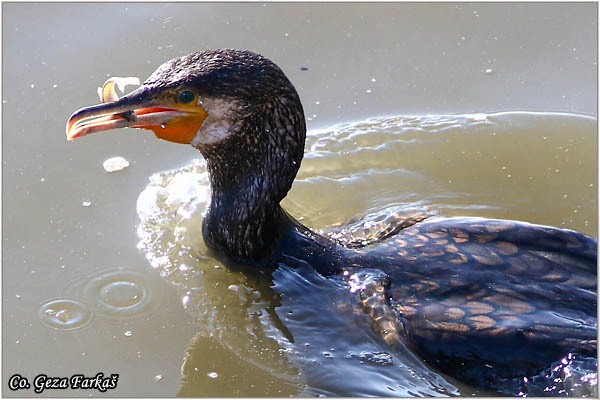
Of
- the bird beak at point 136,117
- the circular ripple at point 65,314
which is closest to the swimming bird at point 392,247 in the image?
the bird beak at point 136,117

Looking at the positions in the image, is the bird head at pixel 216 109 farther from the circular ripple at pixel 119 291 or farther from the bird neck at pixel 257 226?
Result: the circular ripple at pixel 119 291

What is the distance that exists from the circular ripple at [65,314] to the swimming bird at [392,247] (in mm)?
754

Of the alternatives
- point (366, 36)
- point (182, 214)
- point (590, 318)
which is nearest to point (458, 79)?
point (366, 36)

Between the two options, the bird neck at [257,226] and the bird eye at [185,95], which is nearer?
the bird eye at [185,95]

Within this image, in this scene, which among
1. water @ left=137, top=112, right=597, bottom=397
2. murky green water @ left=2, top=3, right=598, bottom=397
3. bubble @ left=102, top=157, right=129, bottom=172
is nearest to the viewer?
water @ left=137, top=112, right=597, bottom=397

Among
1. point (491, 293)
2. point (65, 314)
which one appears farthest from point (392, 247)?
point (65, 314)

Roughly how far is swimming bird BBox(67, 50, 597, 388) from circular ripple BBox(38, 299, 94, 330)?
754mm

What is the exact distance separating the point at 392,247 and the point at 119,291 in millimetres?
1390

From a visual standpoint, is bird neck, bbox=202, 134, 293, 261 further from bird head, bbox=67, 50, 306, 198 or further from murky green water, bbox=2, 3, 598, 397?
murky green water, bbox=2, 3, 598, 397

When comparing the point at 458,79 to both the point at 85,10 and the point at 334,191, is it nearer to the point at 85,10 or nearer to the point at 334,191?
the point at 334,191

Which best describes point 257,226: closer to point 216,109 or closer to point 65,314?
point 216,109

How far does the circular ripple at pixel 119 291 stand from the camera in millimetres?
4434

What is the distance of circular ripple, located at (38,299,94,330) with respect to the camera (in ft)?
14.2

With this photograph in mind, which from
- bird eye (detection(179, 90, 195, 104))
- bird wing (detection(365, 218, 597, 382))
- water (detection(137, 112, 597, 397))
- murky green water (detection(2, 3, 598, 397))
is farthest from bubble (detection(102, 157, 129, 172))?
bird wing (detection(365, 218, 597, 382))
